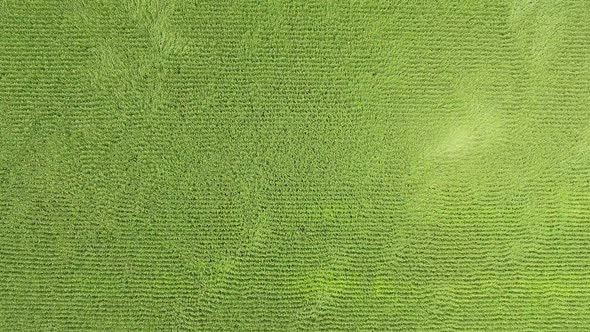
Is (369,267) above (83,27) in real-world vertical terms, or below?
below

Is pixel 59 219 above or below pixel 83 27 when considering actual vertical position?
below

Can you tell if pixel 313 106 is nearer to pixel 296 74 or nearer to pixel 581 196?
pixel 296 74

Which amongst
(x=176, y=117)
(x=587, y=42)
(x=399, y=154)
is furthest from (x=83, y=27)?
(x=587, y=42)

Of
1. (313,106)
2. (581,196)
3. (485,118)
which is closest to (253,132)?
(313,106)

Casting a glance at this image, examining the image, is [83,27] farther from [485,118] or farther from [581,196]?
[581,196]

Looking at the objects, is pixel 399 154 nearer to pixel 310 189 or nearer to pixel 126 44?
pixel 310 189

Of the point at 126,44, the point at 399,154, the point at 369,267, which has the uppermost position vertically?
the point at 126,44
